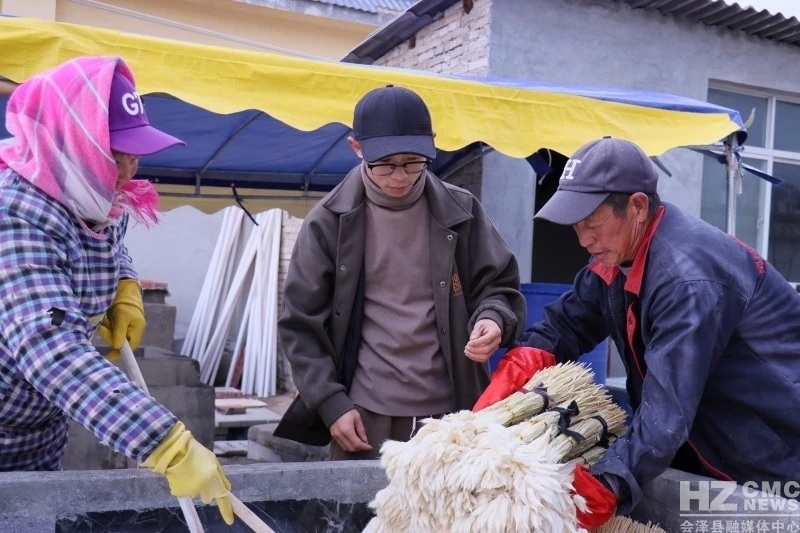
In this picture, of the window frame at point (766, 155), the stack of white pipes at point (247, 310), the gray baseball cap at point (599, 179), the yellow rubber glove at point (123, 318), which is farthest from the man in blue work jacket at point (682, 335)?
the stack of white pipes at point (247, 310)

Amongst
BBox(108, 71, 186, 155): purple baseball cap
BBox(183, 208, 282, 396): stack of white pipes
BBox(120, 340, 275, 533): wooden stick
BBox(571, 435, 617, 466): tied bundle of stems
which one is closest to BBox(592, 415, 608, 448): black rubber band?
BBox(571, 435, 617, 466): tied bundle of stems

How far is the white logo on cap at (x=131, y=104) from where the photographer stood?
5.91 feet

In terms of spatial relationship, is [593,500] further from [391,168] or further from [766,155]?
[766,155]

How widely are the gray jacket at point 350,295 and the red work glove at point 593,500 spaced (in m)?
0.79

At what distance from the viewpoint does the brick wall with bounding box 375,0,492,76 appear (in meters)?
6.28

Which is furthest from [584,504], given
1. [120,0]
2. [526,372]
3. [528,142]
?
[120,0]

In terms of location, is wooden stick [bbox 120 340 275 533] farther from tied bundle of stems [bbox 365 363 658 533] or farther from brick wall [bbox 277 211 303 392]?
brick wall [bbox 277 211 303 392]

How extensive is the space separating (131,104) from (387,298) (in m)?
1.05

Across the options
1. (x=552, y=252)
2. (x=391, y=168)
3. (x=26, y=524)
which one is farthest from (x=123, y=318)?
(x=552, y=252)

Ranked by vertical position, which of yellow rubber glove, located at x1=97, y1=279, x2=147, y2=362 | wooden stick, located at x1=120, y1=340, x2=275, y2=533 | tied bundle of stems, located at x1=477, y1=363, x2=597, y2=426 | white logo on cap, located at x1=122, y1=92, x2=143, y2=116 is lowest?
wooden stick, located at x1=120, y1=340, x2=275, y2=533

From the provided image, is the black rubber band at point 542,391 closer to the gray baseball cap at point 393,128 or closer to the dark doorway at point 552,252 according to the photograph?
the gray baseball cap at point 393,128

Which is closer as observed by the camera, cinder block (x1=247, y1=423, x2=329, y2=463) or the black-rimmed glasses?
the black-rimmed glasses

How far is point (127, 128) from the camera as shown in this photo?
1.79 m

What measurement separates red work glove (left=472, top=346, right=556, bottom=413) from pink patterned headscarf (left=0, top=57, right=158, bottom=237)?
3.47 feet
